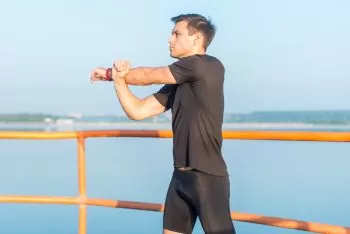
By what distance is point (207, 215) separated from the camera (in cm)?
300

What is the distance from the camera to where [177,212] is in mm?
3111

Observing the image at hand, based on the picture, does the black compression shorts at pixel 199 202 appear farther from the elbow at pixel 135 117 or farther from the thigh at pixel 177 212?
the elbow at pixel 135 117

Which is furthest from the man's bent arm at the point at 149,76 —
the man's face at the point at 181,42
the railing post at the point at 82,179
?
the railing post at the point at 82,179

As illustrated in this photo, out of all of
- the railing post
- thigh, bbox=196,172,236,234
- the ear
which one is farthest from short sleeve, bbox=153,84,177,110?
the railing post

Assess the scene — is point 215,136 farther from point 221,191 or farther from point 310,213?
point 310,213

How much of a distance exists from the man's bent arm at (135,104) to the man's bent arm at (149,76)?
0.15 feet

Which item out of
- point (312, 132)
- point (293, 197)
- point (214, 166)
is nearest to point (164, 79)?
point (214, 166)

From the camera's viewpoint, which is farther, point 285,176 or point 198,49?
point 285,176

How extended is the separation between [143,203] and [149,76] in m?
1.02

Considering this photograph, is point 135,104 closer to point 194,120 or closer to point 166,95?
point 166,95

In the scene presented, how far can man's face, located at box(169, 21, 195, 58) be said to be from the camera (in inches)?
119

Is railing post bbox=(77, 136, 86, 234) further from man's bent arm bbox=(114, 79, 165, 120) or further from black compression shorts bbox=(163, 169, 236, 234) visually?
black compression shorts bbox=(163, 169, 236, 234)

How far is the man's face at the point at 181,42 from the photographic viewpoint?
9.94ft

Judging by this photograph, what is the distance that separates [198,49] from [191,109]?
0.25m
